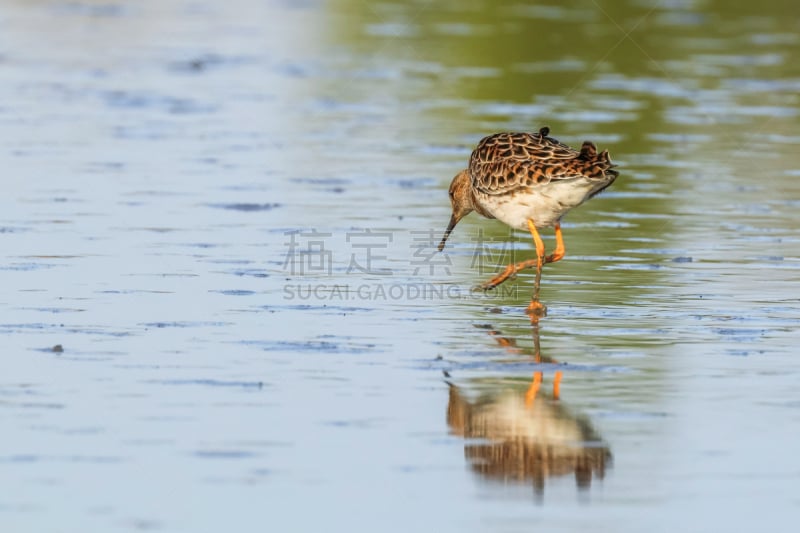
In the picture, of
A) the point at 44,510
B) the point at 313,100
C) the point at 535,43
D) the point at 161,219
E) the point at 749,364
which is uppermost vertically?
the point at 535,43

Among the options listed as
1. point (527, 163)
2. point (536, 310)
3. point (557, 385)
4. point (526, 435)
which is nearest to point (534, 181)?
point (527, 163)

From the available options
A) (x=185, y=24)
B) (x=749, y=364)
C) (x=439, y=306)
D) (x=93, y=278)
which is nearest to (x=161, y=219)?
(x=93, y=278)

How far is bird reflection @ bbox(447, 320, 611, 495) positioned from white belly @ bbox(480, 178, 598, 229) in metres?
2.42

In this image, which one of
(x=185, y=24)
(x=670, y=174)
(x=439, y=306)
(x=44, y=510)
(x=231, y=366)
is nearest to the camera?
(x=44, y=510)

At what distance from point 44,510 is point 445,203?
353 inches

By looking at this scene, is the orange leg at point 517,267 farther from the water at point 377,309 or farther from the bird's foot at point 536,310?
the bird's foot at point 536,310

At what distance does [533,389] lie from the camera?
8.55 meters

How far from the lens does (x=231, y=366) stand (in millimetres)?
8875

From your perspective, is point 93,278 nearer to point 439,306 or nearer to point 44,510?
point 439,306

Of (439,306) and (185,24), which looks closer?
(439,306)

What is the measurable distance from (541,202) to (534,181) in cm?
23

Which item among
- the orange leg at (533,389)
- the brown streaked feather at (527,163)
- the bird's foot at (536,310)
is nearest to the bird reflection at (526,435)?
the orange leg at (533,389)

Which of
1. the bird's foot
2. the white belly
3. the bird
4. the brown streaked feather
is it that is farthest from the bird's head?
the bird's foot

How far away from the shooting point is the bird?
10719mm
